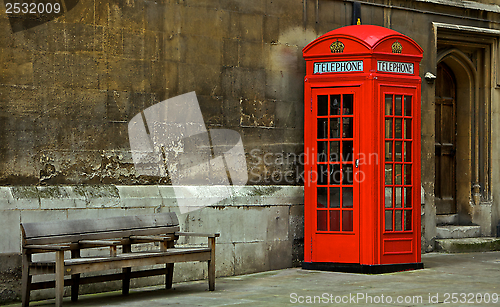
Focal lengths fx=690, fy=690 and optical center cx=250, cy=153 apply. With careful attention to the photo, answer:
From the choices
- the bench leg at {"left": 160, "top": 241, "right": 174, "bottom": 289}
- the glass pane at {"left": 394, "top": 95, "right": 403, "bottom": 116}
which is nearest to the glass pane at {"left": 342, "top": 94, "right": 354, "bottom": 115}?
the glass pane at {"left": 394, "top": 95, "right": 403, "bottom": 116}

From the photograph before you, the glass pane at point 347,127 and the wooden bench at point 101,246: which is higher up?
the glass pane at point 347,127

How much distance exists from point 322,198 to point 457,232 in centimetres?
327

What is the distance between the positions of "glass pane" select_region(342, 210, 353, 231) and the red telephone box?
12mm

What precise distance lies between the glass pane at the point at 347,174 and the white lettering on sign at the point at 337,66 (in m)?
1.16

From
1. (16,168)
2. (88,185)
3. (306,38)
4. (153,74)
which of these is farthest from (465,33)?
(16,168)

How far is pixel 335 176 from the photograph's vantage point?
330 inches

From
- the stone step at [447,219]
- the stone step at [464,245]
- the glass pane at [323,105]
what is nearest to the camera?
the glass pane at [323,105]

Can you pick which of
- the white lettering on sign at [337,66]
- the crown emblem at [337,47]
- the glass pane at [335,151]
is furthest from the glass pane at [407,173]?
the crown emblem at [337,47]

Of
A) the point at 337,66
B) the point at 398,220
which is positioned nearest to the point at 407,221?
the point at 398,220

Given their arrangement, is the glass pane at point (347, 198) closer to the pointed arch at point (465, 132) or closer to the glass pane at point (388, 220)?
the glass pane at point (388, 220)

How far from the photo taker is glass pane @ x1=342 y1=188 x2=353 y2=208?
27.2ft

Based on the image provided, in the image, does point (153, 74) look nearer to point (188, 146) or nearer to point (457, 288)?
point (188, 146)

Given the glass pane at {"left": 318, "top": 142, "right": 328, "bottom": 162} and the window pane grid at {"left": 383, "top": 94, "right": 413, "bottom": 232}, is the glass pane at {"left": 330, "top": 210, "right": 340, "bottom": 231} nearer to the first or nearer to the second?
the window pane grid at {"left": 383, "top": 94, "right": 413, "bottom": 232}

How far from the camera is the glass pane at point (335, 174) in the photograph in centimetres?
837
